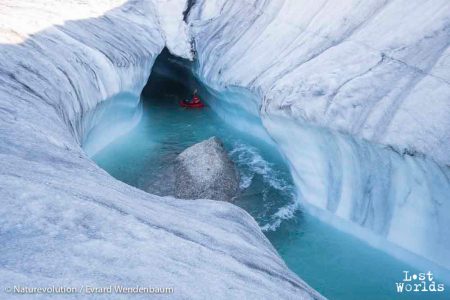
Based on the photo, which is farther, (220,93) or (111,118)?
(220,93)

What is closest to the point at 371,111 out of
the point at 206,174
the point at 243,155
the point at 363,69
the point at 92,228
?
the point at 363,69

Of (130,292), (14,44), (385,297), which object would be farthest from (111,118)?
(130,292)

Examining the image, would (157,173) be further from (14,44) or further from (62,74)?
Result: (14,44)

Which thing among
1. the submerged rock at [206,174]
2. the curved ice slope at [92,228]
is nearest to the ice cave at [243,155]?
the curved ice slope at [92,228]

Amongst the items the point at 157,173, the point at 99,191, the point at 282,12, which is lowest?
the point at 157,173

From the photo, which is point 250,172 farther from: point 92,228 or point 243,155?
point 92,228

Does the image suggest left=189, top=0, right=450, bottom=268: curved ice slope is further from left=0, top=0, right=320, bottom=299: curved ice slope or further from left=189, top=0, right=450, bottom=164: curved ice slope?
left=0, top=0, right=320, bottom=299: curved ice slope
